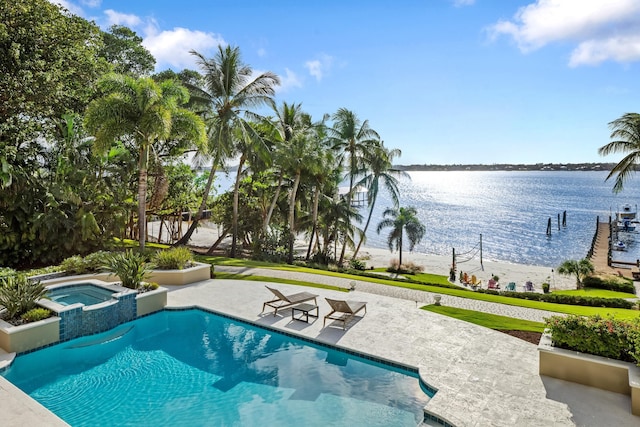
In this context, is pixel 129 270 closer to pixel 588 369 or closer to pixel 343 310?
pixel 343 310

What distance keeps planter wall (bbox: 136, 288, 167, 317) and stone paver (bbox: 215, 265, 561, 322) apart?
543cm

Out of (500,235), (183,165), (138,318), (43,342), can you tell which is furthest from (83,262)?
(500,235)

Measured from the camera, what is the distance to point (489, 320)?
10.6 meters

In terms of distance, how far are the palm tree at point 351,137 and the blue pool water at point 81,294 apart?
2084 cm

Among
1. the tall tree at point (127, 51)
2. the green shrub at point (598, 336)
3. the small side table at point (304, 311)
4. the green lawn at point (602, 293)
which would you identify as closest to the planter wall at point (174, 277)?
the small side table at point (304, 311)

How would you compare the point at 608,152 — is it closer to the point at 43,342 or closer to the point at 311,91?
the point at 311,91

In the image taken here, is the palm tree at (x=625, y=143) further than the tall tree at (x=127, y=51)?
No

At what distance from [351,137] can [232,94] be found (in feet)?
34.8

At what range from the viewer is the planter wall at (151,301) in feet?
35.7

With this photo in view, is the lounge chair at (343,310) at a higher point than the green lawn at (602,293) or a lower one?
higher

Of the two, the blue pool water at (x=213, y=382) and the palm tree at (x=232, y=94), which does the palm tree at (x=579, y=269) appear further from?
the blue pool water at (x=213, y=382)

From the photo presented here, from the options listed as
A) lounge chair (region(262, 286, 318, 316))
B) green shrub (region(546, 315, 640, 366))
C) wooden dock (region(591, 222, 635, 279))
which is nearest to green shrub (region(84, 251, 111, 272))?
lounge chair (region(262, 286, 318, 316))

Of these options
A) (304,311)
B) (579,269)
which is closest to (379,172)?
(579,269)

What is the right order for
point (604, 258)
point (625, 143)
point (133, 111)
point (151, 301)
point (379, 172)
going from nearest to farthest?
1. point (151, 301)
2. point (133, 111)
3. point (625, 143)
4. point (379, 172)
5. point (604, 258)
